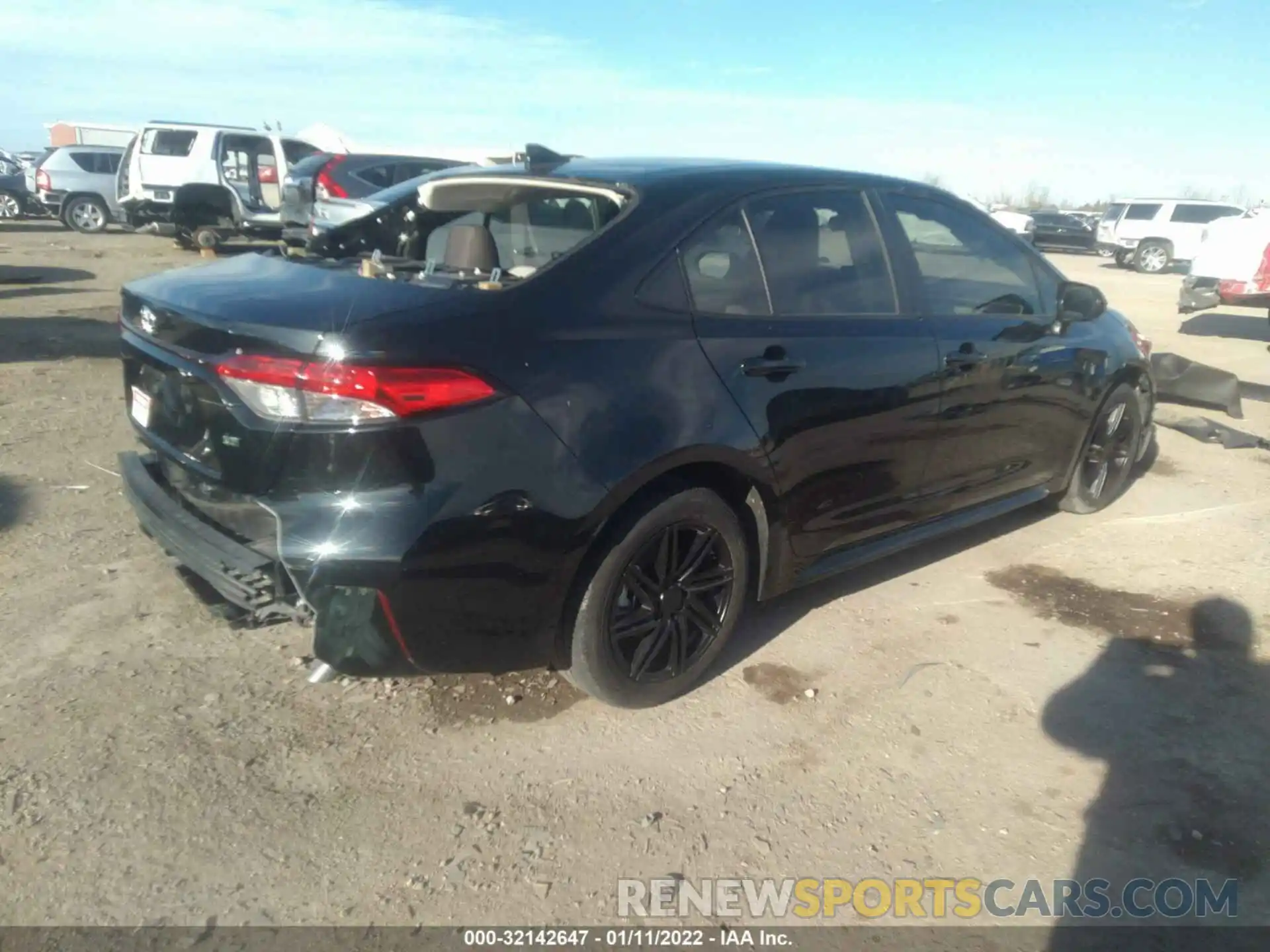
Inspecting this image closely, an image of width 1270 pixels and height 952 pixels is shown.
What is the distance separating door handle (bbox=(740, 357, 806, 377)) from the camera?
3.12 meters

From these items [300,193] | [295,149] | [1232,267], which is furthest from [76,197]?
[1232,267]

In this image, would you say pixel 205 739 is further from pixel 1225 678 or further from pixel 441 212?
pixel 1225 678

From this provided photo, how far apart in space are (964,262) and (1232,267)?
31.3 feet

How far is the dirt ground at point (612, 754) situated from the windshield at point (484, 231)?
4.72ft

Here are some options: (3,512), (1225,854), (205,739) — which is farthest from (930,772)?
(3,512)

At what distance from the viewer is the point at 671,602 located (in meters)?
3.14

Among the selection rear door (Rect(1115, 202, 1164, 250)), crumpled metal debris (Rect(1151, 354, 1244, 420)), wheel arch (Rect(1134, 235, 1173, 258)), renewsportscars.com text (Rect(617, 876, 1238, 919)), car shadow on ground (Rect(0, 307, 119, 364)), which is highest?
rear door (Rect(1115, 202, 1164, 250))

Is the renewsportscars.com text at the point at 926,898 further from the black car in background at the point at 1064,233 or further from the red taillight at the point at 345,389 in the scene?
the black car in background at the point at 1064,233

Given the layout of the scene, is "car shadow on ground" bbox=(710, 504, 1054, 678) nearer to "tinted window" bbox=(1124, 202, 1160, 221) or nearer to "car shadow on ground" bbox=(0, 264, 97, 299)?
"car shadow on ground" bbox=(0, 264, 97, 299)

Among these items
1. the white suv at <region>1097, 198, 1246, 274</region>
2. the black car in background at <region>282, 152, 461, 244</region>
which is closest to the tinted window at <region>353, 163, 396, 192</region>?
the black car in background at <region>282, 152, 461, 244</region>

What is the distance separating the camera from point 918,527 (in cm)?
402

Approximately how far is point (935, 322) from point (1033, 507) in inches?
78.1

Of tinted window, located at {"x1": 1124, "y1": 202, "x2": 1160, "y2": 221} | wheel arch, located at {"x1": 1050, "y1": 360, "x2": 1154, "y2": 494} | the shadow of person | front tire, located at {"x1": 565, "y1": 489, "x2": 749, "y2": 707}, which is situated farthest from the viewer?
tinted window, located at {"x1": 1124, "y1": 202, "x2": 1160, "y2": 221}

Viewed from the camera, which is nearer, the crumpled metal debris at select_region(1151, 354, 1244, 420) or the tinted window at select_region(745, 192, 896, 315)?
the tinted window at select_region(745, 192, 896, 315)
